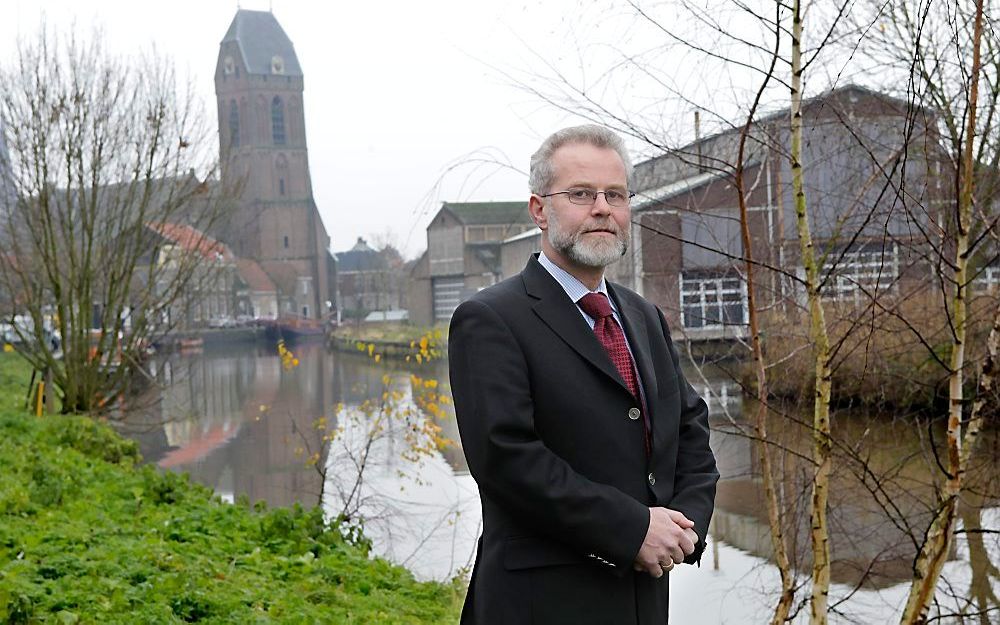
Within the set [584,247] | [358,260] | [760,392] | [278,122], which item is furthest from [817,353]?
[358,260]

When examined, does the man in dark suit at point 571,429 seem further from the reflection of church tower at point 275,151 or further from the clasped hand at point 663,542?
the reflection of church tower at point 275,151

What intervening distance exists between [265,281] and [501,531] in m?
88.4

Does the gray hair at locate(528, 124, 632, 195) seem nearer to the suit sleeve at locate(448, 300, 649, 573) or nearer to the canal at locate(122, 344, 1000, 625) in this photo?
the suit sleeve at locate(448, 300, 649, 573)

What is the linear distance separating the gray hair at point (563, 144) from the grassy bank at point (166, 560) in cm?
261

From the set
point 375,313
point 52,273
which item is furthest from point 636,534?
point 375,313

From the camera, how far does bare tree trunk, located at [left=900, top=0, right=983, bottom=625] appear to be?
3.44 m

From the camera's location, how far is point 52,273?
15297mm

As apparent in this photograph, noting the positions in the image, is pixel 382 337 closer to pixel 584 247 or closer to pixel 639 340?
pixel 639 340

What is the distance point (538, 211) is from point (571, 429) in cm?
51

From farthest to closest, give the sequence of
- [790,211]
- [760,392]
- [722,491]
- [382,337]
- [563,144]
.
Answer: [382,337] → [722,491] → [790,211] → [760,392] → [563,144]

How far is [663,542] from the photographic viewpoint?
7.24 feet

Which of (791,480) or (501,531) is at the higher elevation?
(501,531)

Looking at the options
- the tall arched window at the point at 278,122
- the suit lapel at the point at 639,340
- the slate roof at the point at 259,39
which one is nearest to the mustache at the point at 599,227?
the suit lapel at the point at 639,340

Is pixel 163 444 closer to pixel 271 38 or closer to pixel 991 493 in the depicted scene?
pixel 991 493
